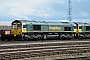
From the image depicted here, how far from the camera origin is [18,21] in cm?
3616

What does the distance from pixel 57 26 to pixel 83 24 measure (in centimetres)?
616

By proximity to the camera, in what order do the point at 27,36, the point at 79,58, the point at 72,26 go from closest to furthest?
the point at 79,58
the point at 27,36
the point at 72,26

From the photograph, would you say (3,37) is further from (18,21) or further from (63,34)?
(63,34)


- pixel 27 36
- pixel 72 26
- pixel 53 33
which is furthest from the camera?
pixel 72 26

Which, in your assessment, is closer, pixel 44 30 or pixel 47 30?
pixel 44 30

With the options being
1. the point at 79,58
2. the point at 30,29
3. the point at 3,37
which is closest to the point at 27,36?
the point at 30,29

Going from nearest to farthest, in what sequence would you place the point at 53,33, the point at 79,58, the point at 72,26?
the point at 79,58 → the point at 53,33 → the point at 72,26

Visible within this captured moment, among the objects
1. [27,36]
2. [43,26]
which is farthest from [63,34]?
[27,36]

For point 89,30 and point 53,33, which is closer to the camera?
point 53,33

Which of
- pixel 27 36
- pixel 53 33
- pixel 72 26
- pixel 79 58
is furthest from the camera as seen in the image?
pixel 72 26

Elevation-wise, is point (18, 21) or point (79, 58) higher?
point (18, 21)

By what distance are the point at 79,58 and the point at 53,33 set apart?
83.3 ft

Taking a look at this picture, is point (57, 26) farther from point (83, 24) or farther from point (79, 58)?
point (79, 58)

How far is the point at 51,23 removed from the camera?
38.6m
